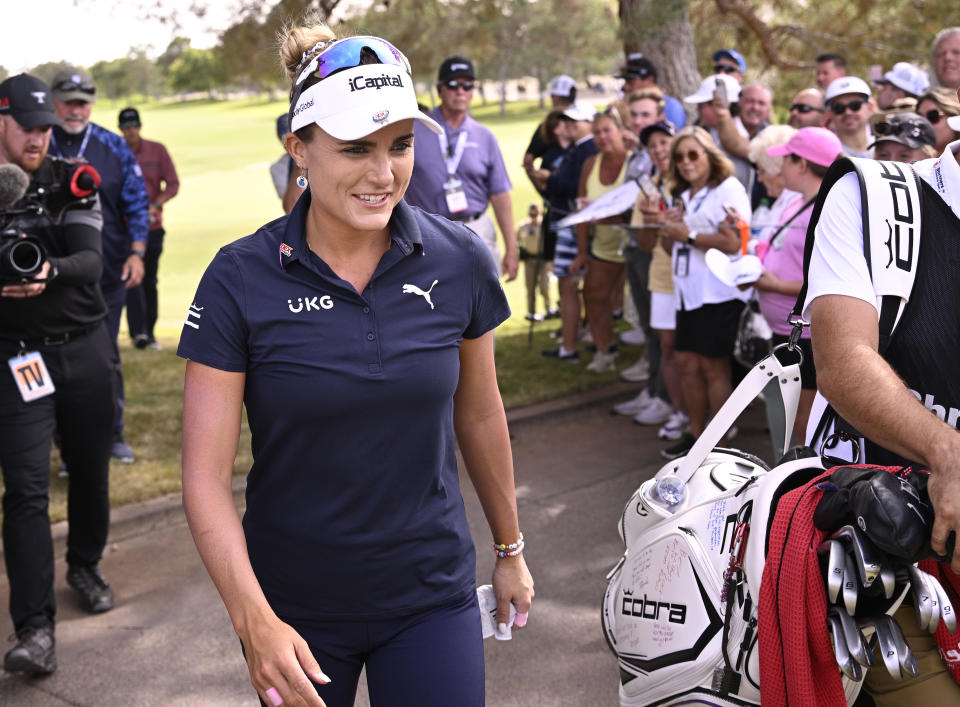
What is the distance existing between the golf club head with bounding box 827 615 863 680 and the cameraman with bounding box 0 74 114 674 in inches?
138

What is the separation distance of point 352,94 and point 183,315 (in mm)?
13163

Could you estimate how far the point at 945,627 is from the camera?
7.36 feet

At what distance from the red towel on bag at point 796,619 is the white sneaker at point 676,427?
5.48 m

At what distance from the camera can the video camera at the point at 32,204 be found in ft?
14.5

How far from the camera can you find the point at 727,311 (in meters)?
6.94

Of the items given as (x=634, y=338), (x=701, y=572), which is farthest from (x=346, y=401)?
(x=634, y=338)

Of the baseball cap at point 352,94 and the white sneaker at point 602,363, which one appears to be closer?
the baseball cap at point 352,94

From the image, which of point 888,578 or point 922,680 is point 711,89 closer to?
point 922,680

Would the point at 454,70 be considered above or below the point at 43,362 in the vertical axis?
above

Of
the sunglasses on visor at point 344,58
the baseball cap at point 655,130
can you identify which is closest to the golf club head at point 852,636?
the sunglasses on visor at point 344,58

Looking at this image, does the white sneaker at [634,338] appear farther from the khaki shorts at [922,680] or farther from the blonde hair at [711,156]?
the khaki shorts at [922,680]

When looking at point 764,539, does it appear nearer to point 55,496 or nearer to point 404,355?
point 404,355

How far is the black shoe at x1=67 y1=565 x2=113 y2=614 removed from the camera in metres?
5.26

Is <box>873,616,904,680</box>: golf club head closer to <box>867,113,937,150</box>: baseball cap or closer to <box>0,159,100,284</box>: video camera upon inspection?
<box>0,159,100,284</box>: video camera
